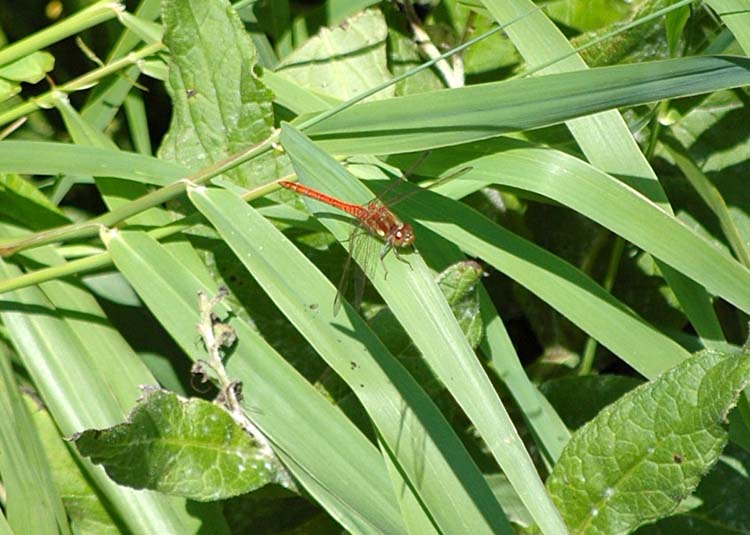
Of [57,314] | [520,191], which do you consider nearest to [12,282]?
[57,314]

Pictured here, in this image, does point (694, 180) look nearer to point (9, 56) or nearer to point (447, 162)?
point (447, 162)

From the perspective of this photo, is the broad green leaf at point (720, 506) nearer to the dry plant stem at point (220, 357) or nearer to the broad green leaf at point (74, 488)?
the dry plant stem at point (220, 357)

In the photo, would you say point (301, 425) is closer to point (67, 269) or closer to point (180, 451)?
point (180, 451)

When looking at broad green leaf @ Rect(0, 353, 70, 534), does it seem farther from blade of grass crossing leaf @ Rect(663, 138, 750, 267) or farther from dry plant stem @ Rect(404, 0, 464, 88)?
blade of grass crossing leaf @ Rect(663, 138, 750, 267)

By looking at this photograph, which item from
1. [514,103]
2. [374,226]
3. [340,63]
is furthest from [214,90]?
[514,103]

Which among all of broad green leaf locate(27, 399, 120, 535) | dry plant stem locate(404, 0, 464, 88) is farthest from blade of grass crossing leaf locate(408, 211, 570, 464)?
broad green leaf locate(27, 399, 120, 535)

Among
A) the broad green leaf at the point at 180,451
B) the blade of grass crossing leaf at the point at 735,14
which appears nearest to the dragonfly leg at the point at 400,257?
the broad green leaf at the point at 180,451

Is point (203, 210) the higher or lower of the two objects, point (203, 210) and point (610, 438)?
the higher
